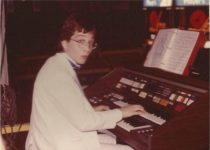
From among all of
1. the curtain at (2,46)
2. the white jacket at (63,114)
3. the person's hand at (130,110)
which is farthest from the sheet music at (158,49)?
the curtain at (2,46)

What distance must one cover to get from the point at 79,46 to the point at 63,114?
1.40 ft

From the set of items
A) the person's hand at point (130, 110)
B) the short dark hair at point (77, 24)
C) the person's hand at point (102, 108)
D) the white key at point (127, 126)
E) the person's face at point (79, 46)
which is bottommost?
the white key at point (127, 126)

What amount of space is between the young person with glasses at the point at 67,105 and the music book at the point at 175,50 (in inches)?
25.0

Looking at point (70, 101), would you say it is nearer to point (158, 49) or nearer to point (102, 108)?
point (102, 108)

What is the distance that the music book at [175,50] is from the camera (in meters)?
2.92

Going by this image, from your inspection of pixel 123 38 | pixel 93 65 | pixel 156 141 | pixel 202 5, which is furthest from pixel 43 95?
pixel 123 38

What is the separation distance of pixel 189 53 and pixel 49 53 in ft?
29.5

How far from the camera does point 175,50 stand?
3082 millimetres

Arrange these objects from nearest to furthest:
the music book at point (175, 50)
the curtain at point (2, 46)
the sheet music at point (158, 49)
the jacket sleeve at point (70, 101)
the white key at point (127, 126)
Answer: the jacket sleeve at point (70, 101) → the white key at point (127, 126) → the music book at point (175, 50) → the curtain at point (2, 46) → the sheet music at point (158, 49)

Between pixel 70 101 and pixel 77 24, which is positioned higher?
pixel 77 24

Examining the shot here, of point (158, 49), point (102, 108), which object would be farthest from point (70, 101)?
point (158, 49)

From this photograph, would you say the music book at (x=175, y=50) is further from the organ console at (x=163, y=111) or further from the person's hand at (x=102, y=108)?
the person's hand at (x=102, y=108)

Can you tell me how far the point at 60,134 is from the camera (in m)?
2.41

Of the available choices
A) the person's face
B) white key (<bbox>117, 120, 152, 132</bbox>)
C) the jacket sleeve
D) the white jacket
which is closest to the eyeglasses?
the person's face
